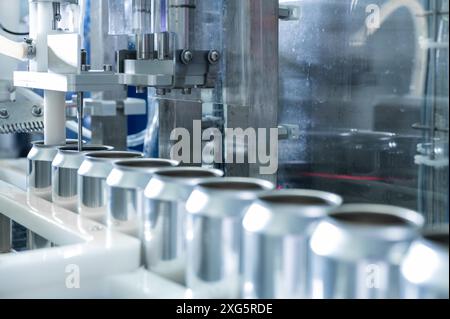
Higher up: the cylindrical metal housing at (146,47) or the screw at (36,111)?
the cylindrical metal housing at (146,47)

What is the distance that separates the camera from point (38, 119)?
68.9 inches

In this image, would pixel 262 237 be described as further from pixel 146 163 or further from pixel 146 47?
pixel 146 47

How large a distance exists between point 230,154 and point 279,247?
0.82m

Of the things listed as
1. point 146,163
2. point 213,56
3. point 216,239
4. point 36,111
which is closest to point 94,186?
point 146,163

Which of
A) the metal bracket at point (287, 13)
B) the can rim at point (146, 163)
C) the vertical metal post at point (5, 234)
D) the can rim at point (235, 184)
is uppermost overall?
the metal bracket at point (287, 13)

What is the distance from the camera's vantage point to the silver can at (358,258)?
2.06ft

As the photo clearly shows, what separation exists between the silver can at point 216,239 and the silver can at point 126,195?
0.15 metres

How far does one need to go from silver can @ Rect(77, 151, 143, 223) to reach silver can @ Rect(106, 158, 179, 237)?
59 mm

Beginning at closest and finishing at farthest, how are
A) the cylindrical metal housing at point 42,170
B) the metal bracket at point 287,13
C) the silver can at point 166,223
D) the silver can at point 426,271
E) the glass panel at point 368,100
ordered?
the silver can at point 426,271
the silver can at point 166,223
the cylindrical metal housing at point 42,170
the glass panel at point 368,100
the metal bracket at point 287,13

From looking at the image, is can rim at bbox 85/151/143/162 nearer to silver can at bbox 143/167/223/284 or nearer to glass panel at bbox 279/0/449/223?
silver can at bbox 143/167/223/284

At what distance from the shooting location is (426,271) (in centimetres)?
59

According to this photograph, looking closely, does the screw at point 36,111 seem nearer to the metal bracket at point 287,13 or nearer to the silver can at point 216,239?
the metal bracket at point 287,13

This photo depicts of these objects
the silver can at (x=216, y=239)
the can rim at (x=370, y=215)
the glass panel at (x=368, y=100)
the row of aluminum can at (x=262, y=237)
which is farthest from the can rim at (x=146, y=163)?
the glass panel at (x=368, y=100)

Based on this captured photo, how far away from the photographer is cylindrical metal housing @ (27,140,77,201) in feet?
4.05
